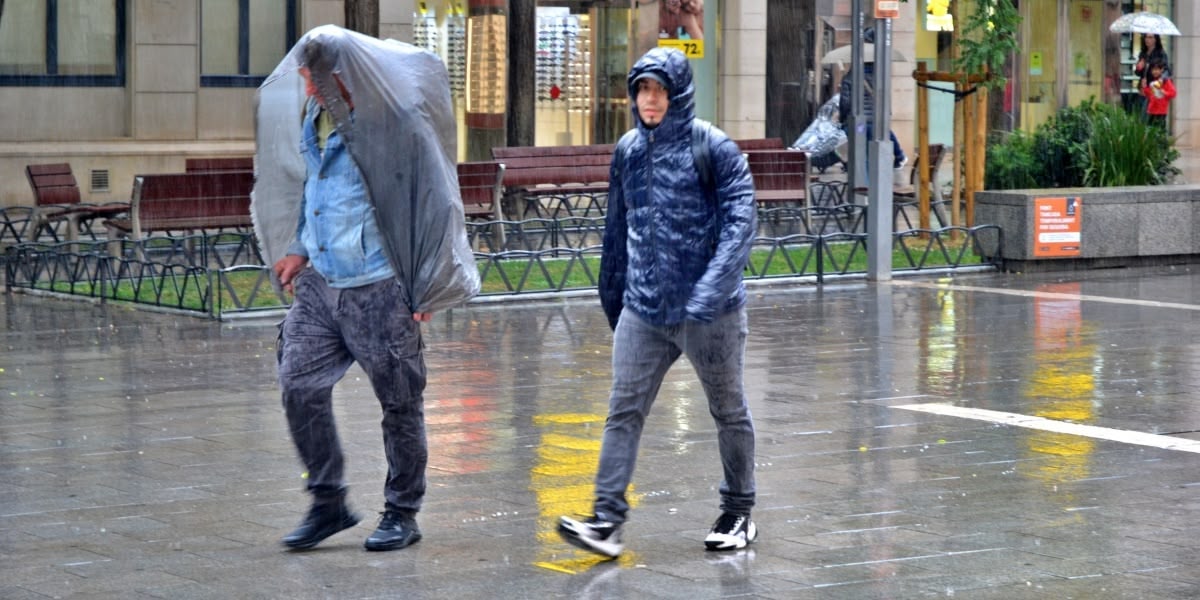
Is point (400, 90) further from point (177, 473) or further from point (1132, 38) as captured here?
point (1132, 38)

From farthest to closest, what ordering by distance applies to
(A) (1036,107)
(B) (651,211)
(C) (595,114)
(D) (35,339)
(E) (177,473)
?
(A) (1036,107), (C) (595,114), (D) (35,339), (E) (177,473), (B) (651,211)

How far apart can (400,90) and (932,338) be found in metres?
6.78

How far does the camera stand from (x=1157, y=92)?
28.8m

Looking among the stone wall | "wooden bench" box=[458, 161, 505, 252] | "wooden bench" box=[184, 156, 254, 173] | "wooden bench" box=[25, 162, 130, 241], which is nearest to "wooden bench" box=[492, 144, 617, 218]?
"wooden bench" box=[458, 161, 505, 252]

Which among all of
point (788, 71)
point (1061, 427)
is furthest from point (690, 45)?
point (1061, 427)

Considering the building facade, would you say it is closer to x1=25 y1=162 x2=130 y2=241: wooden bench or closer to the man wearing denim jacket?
x1=25 y1=162 x2=130 y2=241: wooden bench

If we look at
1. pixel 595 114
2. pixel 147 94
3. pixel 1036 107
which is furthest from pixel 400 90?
pixel 1036 107

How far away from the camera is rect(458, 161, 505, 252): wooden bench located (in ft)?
59.9

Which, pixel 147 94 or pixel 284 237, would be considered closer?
pixel 284 237

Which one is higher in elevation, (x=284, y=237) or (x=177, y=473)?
(x=284, y=237)

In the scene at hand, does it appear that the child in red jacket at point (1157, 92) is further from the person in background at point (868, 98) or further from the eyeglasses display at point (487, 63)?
the eyeglasses display at point (487, 63)

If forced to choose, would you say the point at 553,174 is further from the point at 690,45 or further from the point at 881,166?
the point at 690,45

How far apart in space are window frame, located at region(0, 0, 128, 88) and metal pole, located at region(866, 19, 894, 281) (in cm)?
1019

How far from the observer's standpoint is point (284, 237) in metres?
6.62
